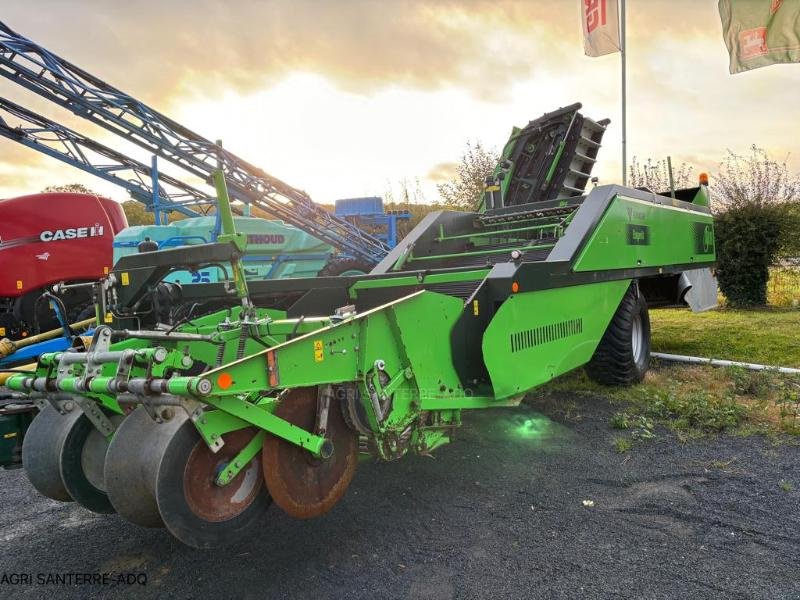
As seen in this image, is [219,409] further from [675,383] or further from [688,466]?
[675,383]

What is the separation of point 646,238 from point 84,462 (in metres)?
4.71

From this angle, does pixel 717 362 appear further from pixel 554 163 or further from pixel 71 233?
pixel 71 233

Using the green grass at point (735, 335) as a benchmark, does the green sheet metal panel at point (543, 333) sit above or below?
above

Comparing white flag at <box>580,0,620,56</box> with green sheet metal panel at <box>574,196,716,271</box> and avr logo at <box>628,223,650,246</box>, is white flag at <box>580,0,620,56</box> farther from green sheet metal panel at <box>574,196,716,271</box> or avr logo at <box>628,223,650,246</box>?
avr logo at <box>628,223,650,246</box>

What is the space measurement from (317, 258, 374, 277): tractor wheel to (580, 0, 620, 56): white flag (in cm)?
668

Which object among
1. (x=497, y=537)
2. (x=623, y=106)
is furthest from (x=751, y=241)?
(x=497, y=537)

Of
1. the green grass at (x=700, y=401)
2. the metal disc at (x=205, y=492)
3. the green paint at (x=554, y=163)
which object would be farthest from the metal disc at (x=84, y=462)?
the green paint at (x=554, y=163)

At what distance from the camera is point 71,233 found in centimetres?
745

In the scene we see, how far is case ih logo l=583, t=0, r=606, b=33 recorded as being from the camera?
37.9 ft

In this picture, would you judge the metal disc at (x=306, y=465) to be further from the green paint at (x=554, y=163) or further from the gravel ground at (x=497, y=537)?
the green paint at (x=554, y=163)

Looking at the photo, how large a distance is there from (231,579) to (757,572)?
2.27m

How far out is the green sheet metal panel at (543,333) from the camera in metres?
3.41

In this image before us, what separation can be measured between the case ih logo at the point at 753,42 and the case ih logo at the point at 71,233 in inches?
509

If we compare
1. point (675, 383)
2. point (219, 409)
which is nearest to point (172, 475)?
point (219, 409)
